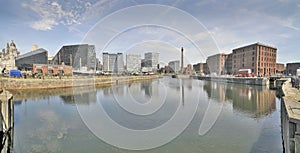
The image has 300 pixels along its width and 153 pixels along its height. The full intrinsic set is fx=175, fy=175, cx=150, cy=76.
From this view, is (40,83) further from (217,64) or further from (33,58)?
(217,64)

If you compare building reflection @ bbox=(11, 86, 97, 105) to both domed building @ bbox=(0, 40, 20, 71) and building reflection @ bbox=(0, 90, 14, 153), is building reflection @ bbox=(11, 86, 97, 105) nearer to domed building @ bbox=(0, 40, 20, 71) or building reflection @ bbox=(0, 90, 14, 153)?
building reflection @ bbox=(0, 90, 14, 153)

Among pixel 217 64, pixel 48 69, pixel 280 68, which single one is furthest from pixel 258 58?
pixel 48 69

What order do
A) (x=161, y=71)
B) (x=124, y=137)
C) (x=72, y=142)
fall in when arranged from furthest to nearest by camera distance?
(x=161, y=71) < (x=124, y=137) < (x=72, y=142)

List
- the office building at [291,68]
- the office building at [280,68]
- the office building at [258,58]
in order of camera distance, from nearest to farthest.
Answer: the office building at [258,58]
the office building at [291,68]
the office building at [280,68]

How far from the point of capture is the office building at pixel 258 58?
220 ft

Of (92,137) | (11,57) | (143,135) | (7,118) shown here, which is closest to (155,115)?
(143,135)

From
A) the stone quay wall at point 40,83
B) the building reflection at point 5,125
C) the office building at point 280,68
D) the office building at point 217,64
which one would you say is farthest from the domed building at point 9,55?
the office building at point 280,68

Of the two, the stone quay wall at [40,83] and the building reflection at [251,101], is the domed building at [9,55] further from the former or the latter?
the building reflection at [251,101]

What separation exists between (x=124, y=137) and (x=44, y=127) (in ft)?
18.1

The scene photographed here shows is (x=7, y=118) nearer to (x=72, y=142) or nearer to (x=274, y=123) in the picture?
(x=72, y=142)

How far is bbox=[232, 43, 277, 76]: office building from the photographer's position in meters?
67.0

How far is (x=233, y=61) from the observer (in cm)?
8644

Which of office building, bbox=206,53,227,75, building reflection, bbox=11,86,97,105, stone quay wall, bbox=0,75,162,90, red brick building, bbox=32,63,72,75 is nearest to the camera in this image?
building reflection, bbox=11,86,97,105

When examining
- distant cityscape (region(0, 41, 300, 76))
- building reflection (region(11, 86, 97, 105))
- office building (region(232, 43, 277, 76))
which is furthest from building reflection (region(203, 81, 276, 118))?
office building (region(232, 43, 277, 76))
